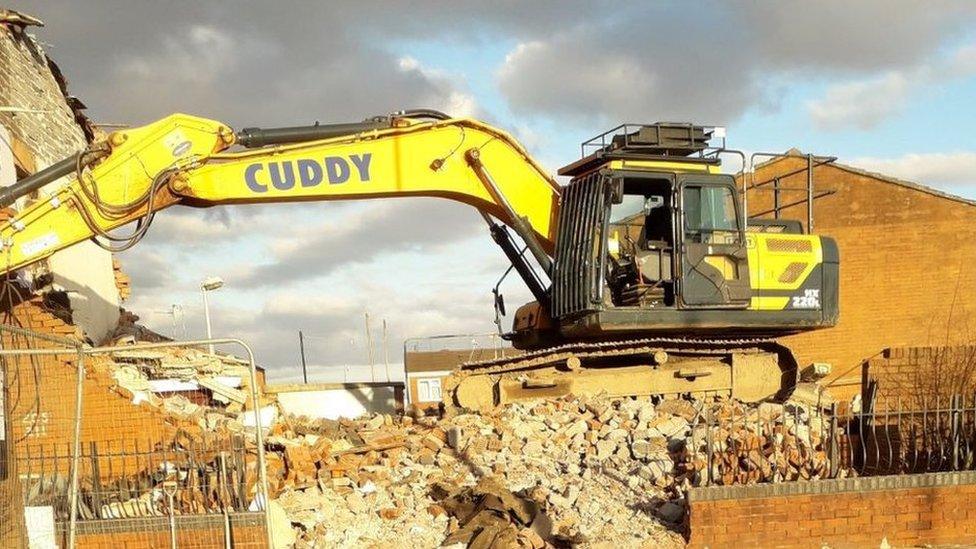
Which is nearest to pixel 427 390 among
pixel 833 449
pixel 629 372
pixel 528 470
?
pixel 629 372

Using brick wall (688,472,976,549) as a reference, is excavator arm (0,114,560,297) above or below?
above

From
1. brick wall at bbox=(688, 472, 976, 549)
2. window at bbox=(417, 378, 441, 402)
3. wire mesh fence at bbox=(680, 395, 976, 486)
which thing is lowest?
window at bbox=(417, 378, 441, 402)

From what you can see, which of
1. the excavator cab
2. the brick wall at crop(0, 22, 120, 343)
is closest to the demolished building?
the excavator cab

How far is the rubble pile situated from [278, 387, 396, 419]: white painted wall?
2.36 m

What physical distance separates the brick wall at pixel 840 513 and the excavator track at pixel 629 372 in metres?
3.96

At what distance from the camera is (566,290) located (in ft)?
42.6

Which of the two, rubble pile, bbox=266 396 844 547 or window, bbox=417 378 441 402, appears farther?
window, bbox=417 378 441 402

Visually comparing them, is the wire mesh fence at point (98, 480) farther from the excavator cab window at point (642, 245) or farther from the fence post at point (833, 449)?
the fence post at point (833, 449)

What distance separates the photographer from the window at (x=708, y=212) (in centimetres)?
1294

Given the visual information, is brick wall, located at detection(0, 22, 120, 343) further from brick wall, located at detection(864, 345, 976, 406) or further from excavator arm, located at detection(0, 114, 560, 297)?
brick wall, located at detection(864, 345, 976, 406)

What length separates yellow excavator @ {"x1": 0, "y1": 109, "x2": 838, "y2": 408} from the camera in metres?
12.1

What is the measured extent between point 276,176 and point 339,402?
4.70 meters

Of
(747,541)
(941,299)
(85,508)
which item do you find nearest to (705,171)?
(747,541)

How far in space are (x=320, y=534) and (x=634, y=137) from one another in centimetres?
655
